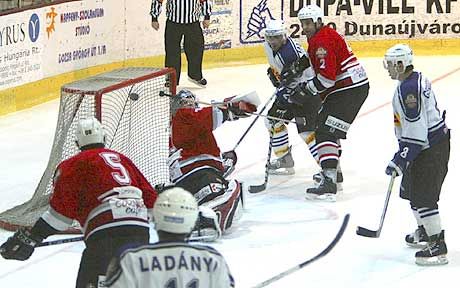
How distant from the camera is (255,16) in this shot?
11.5 m

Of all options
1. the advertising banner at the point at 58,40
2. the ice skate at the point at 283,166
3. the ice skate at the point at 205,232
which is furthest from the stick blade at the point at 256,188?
the advertising banner at the point at 58,40

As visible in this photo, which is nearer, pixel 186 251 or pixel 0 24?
pixel 186 251

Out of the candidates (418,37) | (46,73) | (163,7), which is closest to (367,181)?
(46,73)

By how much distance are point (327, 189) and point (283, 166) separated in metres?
0.77

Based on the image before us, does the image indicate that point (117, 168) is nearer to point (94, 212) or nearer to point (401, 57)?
point (94, 212)

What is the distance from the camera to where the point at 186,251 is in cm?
329

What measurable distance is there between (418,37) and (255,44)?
166cm

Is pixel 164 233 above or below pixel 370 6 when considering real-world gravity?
above

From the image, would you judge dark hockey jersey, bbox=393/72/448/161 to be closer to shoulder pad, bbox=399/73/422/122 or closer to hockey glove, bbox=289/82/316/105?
shoulder pad, bbox=399/73/422/122

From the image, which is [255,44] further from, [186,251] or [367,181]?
[186,251]

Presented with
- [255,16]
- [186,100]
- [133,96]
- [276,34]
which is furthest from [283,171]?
[255,16]

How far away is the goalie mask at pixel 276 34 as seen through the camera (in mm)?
6887

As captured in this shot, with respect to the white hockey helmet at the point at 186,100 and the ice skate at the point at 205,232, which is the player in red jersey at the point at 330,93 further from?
the ice skate at the point at 205,232

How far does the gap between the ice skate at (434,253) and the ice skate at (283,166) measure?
2044 millimetres
